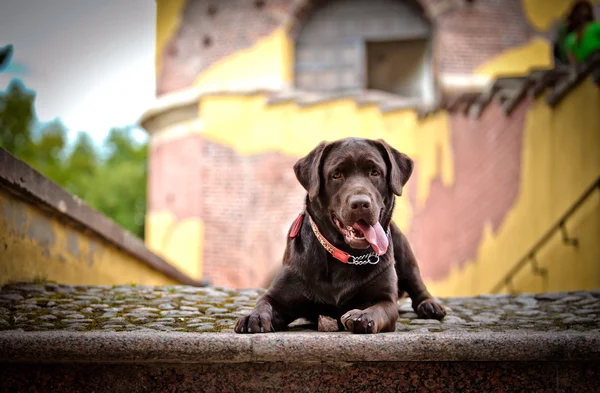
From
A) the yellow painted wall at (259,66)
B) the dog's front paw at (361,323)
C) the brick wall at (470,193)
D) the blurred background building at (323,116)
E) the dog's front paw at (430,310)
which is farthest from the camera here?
the yellow painted wall at (259,66)

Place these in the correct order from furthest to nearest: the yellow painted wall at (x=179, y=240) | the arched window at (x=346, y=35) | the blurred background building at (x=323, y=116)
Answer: the arched window at (x=346, y=35), the yellow painted wall at (x=179, y=240), the blurred background building at (x=323, y=116)

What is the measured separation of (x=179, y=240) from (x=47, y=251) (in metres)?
8.65

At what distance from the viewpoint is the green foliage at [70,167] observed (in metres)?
34.2

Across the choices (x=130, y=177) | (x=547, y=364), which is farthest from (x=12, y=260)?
(x=130, y=177)

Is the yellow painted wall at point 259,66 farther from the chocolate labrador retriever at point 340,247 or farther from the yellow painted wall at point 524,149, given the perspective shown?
the chocolate labrador retriever at point 340,247

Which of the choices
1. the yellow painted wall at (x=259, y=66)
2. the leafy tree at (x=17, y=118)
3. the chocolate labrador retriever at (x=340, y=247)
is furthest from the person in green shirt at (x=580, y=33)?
the leafy tree at (x=17, y=118)

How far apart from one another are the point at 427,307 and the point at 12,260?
118 inches

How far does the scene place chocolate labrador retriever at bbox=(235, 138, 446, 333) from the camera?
12.3 ft

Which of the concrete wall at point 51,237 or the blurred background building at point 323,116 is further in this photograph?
the blurred background building at point 323,116

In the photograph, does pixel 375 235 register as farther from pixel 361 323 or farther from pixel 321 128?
pixel 321 128

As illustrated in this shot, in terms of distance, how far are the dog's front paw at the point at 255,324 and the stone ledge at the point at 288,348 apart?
212 millimetres

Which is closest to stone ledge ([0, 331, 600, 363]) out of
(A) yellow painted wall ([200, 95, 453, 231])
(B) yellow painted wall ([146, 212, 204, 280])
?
(A) yellow painted wall ([200, 95, 453, 231])

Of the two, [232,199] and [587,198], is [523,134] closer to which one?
[587,198]

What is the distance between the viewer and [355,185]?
147 inches
